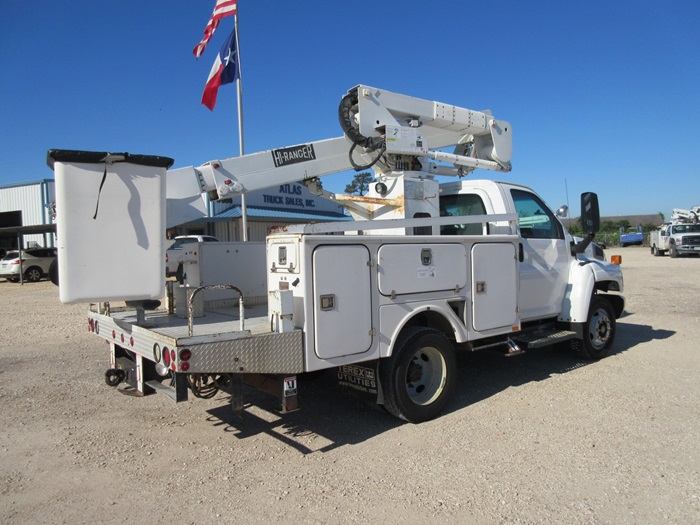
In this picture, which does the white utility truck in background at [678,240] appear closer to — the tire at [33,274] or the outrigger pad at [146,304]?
the outrigger pad at [146,304]

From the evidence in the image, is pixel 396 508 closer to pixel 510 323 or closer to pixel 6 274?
pixel 510 323

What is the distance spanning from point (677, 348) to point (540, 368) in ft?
8.12

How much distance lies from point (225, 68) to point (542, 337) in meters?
11.4

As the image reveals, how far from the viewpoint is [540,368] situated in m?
6.77

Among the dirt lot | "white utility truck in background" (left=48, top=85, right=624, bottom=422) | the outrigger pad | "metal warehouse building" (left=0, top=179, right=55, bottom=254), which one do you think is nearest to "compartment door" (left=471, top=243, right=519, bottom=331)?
"white utility truck in background" (left=48, top=85, right=624, bottom=422)

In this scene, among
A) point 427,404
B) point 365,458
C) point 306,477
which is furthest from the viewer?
point 427,404

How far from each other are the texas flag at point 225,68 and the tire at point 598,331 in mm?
10648

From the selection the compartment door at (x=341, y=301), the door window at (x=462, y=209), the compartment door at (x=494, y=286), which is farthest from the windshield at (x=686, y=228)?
the compartment door at (x=341, y=301)

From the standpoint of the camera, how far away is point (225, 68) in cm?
1394

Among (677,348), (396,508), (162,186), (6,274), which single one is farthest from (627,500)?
(6,274)

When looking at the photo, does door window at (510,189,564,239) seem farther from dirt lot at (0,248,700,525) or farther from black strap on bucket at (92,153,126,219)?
black strap on bucket at (92,153,126,219)

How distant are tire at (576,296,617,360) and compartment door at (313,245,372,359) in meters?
4.00

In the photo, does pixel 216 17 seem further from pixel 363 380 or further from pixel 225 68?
pixel 363 380

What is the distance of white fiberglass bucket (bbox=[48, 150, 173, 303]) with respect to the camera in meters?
3.61
